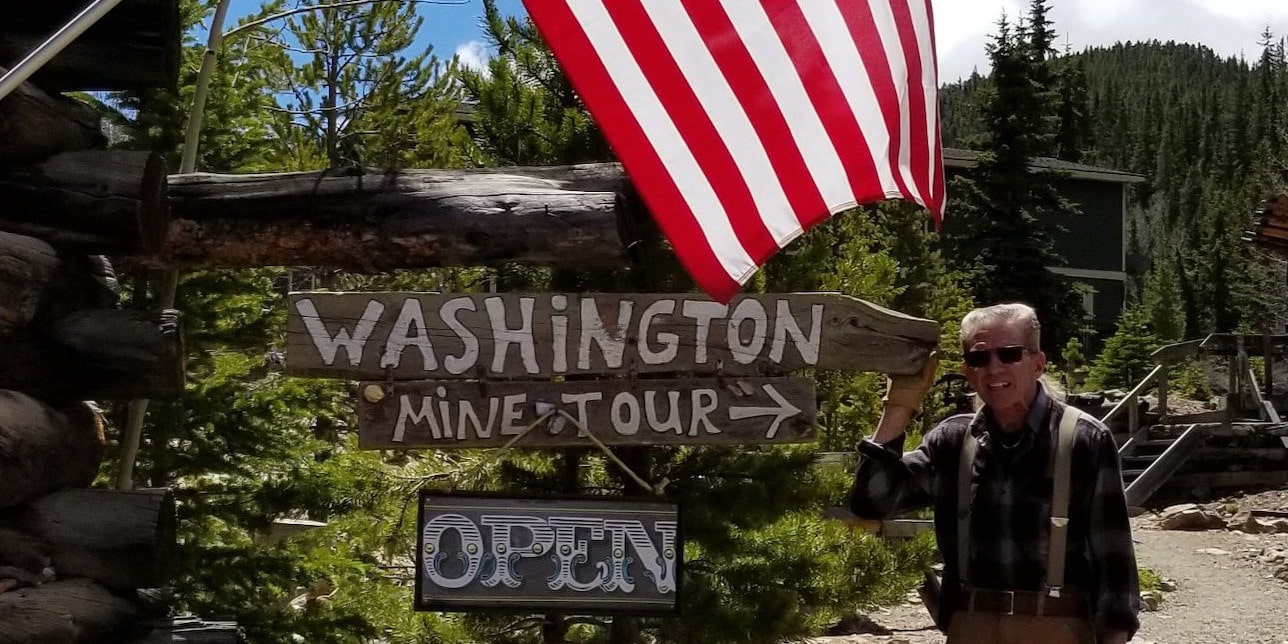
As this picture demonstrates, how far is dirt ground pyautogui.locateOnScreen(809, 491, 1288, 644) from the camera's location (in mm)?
9625

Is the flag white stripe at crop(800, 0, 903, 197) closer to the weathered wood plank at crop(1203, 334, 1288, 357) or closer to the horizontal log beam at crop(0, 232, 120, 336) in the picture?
the horizontal log beam at crop(0, 232, 120, 336)

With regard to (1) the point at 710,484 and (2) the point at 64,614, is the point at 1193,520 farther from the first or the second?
(2) the point at 64,614

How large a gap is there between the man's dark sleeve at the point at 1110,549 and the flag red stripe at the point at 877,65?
2.80 feet

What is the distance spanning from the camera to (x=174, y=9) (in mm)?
4543

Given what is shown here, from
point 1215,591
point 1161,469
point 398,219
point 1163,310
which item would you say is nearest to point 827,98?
point 398,219

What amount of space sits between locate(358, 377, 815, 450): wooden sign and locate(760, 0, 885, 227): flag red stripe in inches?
56.3

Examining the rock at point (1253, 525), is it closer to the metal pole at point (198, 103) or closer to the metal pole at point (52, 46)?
the metal pole at point (198, 103)

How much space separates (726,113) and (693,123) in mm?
96

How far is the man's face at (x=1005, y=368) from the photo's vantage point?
10.9 feet

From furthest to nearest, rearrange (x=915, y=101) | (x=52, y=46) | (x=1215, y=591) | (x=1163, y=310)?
1. (x=1163, y=310)
2. (x=1215, y=591)
3. (x=915, y=101)
4. (x=52, y=46)

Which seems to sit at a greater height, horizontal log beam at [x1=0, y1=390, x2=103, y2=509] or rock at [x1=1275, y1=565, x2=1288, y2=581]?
horizontal log beam at [x1=0, y1=390, x2=103, y2=509]

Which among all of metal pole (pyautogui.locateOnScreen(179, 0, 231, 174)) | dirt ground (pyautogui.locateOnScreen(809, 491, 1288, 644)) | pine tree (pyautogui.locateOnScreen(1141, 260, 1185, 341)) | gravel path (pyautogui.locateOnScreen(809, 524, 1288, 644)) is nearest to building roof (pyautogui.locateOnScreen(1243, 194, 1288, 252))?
dirt ground (pyautogui.locateOnScreen(809, 491, 1288, 644))

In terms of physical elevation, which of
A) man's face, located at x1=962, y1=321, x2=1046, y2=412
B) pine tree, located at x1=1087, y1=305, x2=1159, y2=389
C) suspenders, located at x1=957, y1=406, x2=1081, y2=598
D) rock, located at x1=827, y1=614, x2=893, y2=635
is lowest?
pine tree, located at x1=1087, y1=305, x2=1159, y2=389

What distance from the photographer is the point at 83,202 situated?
416 cm
